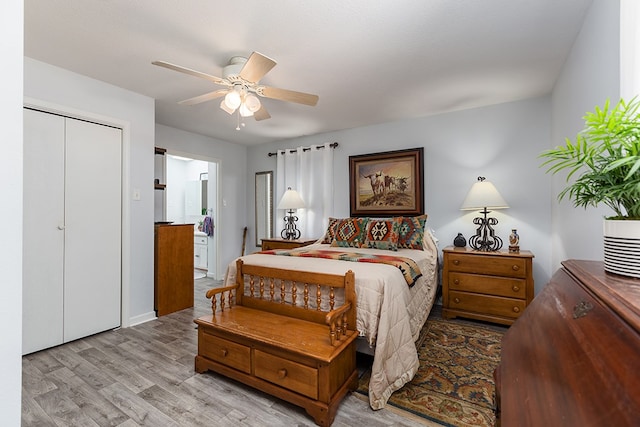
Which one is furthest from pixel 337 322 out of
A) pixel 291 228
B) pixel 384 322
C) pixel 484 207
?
Result: pixel 291 228

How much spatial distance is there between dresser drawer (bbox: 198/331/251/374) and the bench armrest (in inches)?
23.0

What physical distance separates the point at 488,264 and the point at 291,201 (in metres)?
2.61

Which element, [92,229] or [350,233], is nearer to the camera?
[92,229]

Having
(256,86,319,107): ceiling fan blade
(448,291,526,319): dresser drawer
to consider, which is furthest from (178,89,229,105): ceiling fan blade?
(448,291,526,319): dresser drawer

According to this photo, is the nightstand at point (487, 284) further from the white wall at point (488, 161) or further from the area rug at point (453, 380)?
the white wall at point (488, 161)

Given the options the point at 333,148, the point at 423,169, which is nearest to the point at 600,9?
the point at 423,169

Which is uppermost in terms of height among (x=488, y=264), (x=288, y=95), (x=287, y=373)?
(x=288, y=95)

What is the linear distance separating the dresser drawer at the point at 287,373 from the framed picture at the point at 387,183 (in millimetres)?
2577

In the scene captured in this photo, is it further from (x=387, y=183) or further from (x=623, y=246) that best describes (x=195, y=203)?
(x=623, y=246)

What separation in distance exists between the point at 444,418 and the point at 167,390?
170 centimetres

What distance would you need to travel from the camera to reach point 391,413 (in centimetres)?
163

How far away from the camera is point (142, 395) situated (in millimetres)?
1801

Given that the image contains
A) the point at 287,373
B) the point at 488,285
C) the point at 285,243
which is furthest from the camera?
the point at 285,243

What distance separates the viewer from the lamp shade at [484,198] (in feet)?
9.59
